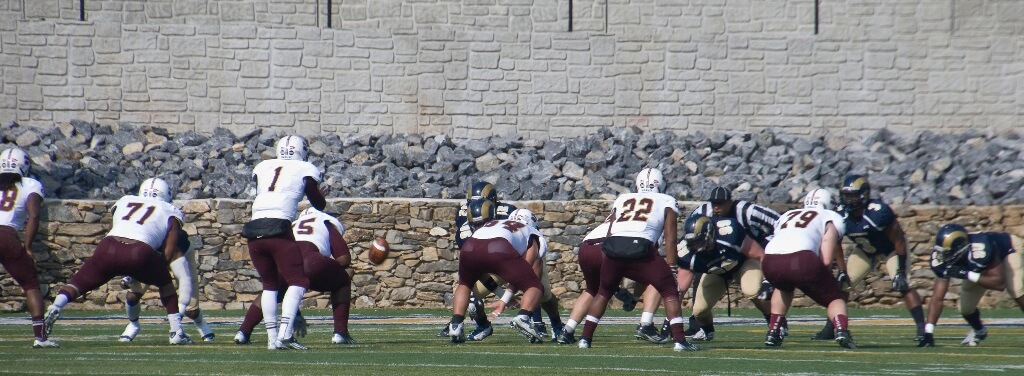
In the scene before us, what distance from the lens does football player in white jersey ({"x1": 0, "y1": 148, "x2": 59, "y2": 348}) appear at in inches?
453

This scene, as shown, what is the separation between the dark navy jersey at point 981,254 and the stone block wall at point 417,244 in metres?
6.78

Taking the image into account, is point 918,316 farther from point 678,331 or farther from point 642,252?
point 642,252

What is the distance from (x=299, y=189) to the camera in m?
10.8

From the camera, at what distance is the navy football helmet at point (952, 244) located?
39.9ft

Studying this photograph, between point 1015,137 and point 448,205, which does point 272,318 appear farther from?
point 1015,137

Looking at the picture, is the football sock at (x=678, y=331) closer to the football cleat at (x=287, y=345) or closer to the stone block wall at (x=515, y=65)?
the football cleat at (x=287, y=345)

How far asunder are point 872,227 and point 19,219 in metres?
7.61

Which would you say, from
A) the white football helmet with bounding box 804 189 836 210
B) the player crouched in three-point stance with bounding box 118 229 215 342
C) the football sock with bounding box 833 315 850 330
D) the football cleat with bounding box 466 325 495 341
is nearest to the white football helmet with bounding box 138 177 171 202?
the player crouched in three-point stance with bounding box 118 229 215 342

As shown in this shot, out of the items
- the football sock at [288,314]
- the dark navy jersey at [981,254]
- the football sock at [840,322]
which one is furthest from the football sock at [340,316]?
the dark navy jersey at [981,254]

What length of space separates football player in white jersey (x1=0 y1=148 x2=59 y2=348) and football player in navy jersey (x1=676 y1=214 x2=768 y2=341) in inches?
217

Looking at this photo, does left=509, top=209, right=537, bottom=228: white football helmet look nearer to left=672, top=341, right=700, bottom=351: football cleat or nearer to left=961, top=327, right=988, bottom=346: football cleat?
left=672, top=341, right=700, bottom=351: football cleat

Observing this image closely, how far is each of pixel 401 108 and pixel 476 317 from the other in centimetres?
1087

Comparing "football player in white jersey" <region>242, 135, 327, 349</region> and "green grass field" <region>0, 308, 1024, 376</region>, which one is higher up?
"football player in white jersey" <region>242, 135, 327, 349</region>

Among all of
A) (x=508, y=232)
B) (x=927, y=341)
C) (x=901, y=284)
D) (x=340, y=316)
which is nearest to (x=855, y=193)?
(x=901, y=284)
